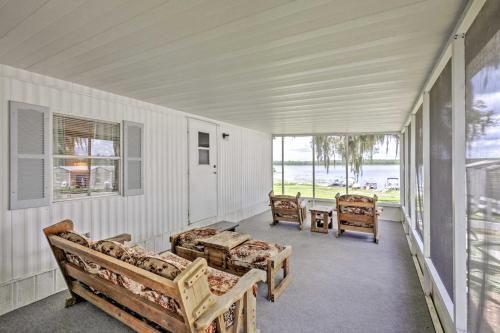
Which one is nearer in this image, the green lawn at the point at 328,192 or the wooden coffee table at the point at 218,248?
the wooden coffee table at the point at 218,248

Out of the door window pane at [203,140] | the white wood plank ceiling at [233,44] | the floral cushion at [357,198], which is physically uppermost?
the white wood plank ceiling at [233,44]

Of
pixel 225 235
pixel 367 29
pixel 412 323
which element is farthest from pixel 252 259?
pixel 367 29

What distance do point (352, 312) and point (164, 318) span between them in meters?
1.89

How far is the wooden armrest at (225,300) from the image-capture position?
1397 mm

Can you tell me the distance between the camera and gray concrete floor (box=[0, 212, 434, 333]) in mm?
2268

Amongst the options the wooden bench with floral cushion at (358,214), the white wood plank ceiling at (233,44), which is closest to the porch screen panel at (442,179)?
the white wood plank ceiling at (233,44)

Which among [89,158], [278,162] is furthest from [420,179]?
[278,162]

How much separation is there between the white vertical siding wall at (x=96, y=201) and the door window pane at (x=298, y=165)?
3014 mm

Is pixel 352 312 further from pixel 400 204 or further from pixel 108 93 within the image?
pixel 400 204

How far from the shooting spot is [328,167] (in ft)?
26.2

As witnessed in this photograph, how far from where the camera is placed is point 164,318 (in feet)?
5.19

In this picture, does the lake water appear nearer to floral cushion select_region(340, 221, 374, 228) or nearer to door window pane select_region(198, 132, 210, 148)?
floral cushion select_region(340, 221, 374, 228)

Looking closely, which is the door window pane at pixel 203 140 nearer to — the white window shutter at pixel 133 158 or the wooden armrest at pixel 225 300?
the white window shutter at pixel 133 158

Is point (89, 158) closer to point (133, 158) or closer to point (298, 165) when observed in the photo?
point (133, 158)
